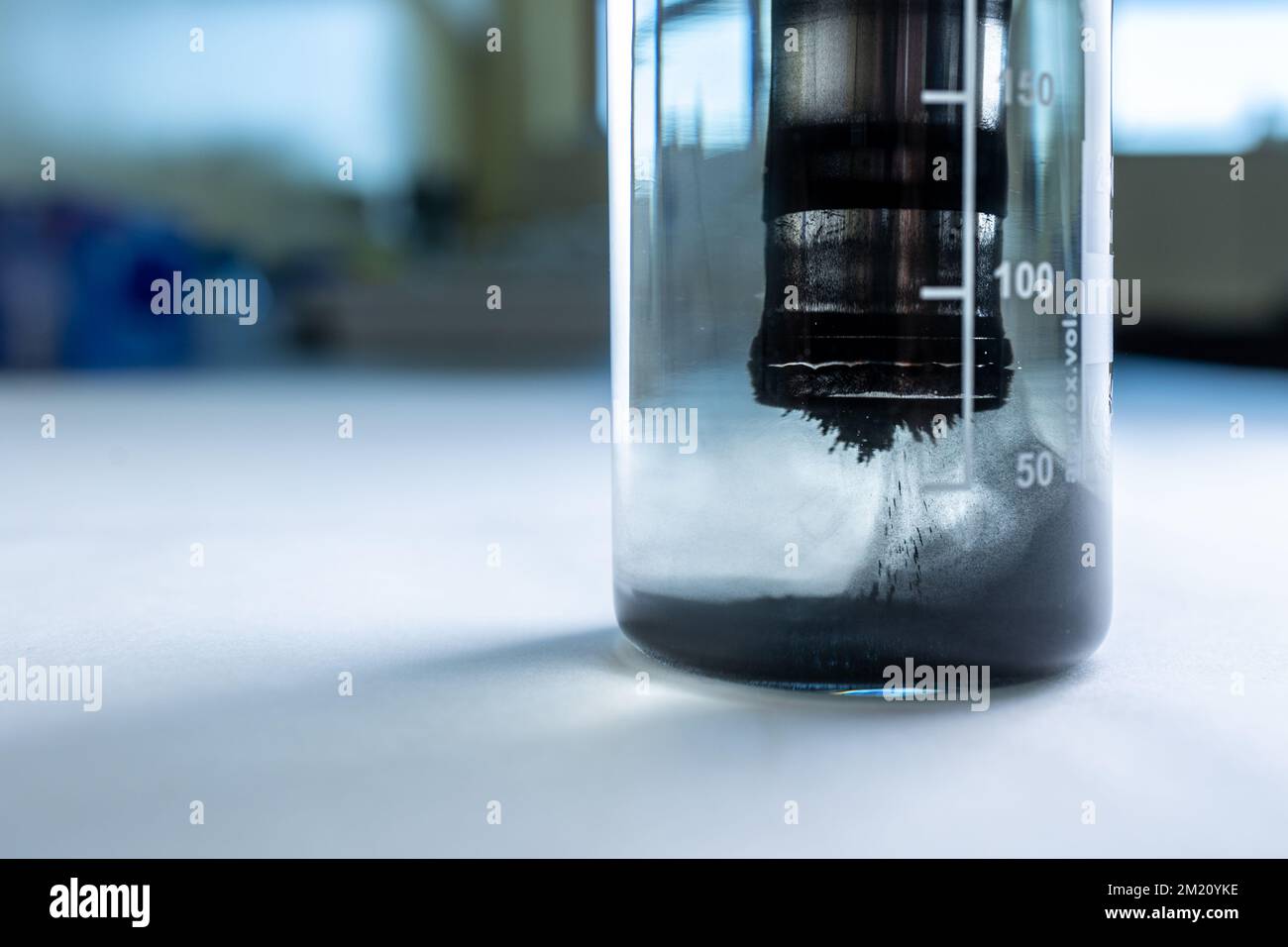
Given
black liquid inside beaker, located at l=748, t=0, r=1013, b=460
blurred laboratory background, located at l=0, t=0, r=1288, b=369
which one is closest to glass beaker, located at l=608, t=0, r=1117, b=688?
black liquid inside beaker, located at l=748, t=0, r=1013, b=460

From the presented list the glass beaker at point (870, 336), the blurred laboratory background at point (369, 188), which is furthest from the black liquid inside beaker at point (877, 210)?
the blurred laboratory background at point (369, 188)

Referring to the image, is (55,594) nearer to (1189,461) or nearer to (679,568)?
(679,568)

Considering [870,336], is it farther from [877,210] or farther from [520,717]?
[520,717]

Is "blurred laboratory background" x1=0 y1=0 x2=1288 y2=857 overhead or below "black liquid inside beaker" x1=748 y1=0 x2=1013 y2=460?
below

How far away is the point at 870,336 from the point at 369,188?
2.55 metres

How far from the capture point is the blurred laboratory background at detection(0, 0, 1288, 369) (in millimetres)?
2080

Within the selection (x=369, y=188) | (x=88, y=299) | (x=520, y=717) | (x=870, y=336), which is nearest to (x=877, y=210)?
(x=870, y=336)

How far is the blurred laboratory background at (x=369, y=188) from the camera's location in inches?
81.9

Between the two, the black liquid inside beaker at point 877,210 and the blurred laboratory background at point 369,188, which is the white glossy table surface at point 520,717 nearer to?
the black liquid inside beaker at point 877,210

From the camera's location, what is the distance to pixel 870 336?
1.09 ft

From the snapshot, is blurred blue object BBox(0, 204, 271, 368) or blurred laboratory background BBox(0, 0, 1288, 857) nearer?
blurred laboratory background BBox(0, 0, 1288, 857)

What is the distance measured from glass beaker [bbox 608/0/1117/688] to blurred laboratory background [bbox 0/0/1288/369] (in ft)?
5.11

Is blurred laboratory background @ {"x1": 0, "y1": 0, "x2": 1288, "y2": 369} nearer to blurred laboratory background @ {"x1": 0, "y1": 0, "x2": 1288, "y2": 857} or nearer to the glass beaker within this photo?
blurred laboratory background @ {"x1": 0, "y1": 0, "x2": 1288, "y2": 857}

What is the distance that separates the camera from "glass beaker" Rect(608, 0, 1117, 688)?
33cm
